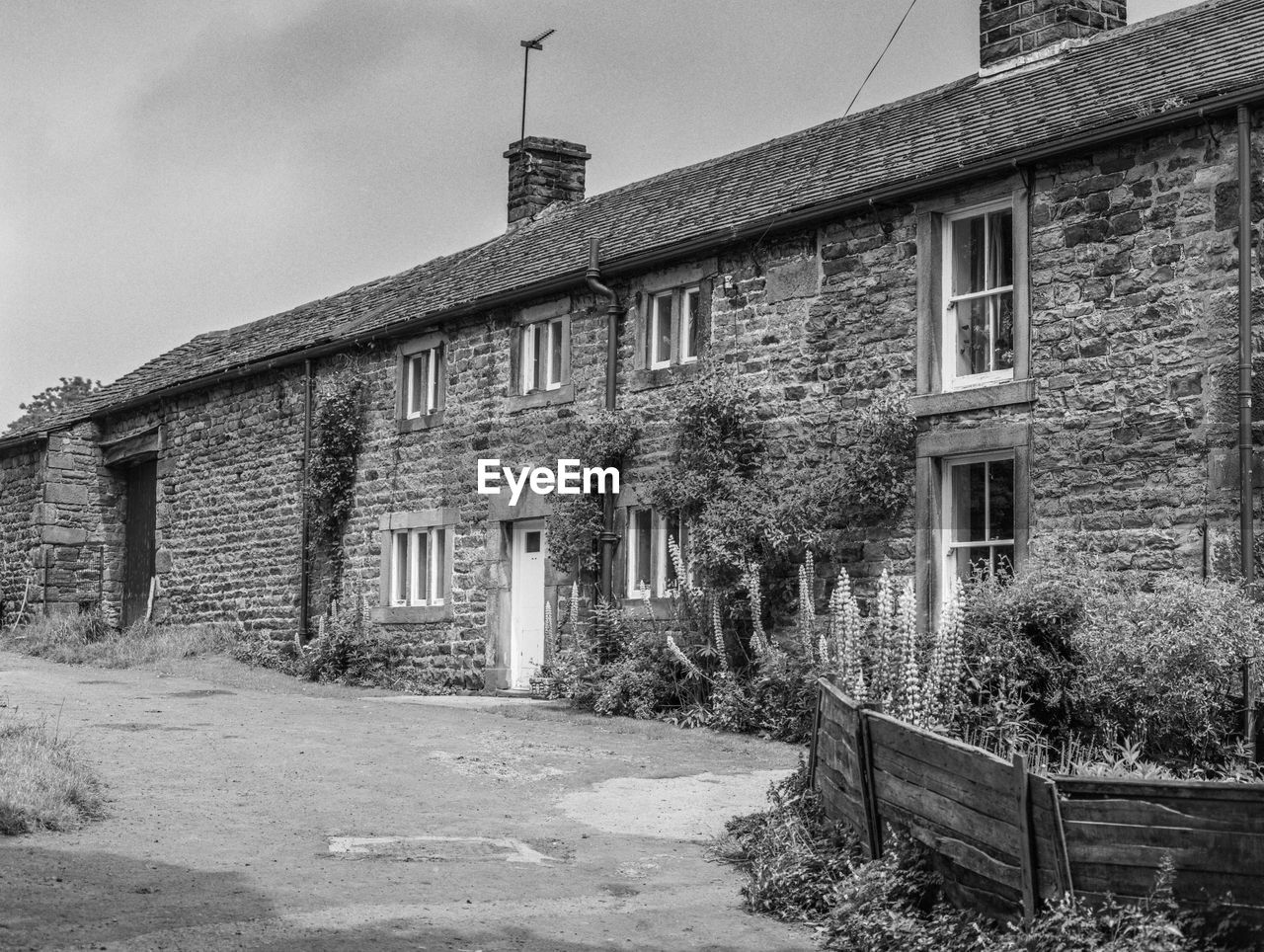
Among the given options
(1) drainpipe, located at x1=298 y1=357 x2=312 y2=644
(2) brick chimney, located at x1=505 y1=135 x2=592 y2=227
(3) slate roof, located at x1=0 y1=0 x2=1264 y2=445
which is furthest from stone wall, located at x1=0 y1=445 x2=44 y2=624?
(2) brick chimney, located at x1=505 y1=135 x2=592 y2=227

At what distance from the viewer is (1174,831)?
563 centimetres

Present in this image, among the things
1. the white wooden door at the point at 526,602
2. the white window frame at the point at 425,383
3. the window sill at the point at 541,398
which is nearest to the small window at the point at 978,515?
the window sill at the point at 541,398

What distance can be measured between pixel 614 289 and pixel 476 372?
2.60 metres

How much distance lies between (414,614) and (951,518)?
8193 millimetres

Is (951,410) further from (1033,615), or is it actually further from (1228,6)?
(1228,6)

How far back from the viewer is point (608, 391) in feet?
55.5

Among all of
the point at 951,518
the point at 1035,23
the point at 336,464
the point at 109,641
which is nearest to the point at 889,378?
the point at 951,518

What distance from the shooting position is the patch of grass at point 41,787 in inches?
333

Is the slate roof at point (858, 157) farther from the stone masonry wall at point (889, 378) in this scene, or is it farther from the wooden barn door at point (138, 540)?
the wooden barn door at point (138, 540)

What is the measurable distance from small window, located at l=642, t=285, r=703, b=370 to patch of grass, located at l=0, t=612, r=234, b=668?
848 centimetres

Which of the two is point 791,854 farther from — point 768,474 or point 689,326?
point 689,326

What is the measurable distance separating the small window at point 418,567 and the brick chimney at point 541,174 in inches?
219

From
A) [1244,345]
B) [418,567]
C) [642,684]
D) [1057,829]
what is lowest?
[642,684]

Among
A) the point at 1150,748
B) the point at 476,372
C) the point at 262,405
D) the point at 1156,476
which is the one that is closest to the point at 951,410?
the point at 1156,476
